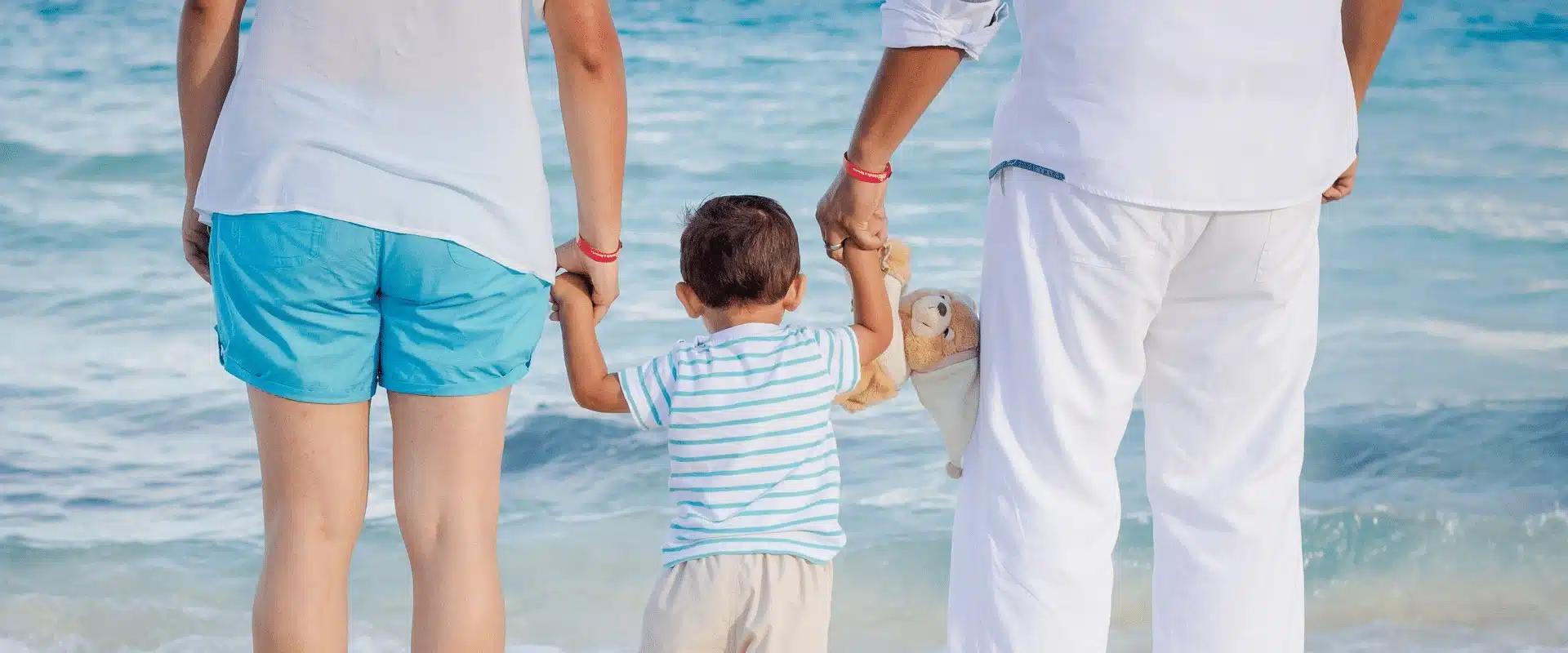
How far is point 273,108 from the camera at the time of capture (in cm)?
180

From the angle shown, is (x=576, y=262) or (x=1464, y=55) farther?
(x=1464, y=55)

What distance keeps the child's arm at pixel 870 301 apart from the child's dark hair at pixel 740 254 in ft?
0.37

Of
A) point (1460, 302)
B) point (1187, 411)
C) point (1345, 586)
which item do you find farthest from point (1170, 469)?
point (1460, 302)

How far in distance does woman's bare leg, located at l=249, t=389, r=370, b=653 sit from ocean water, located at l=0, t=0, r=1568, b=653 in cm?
121

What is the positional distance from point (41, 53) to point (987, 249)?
1040 centimetres

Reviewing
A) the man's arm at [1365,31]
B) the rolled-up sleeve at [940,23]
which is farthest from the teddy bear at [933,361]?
the man's arm at [1365,31]

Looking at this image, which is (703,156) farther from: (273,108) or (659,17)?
(273,108)

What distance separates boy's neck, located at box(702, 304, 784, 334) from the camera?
216 cm

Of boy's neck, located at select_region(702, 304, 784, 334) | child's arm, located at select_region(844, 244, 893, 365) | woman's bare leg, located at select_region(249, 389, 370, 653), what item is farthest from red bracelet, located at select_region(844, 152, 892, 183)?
woman's bare leg, located at select_region(249, 389, 370, 653)

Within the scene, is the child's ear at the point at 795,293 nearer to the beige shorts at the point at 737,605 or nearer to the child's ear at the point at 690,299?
the child's ear at the point at 690,299

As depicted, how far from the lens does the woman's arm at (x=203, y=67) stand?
6.14 feet

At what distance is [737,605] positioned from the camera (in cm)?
210

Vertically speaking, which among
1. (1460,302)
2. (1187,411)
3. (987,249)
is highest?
(987,249)

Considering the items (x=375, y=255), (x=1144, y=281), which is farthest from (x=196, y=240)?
(x=1144, y=281)
